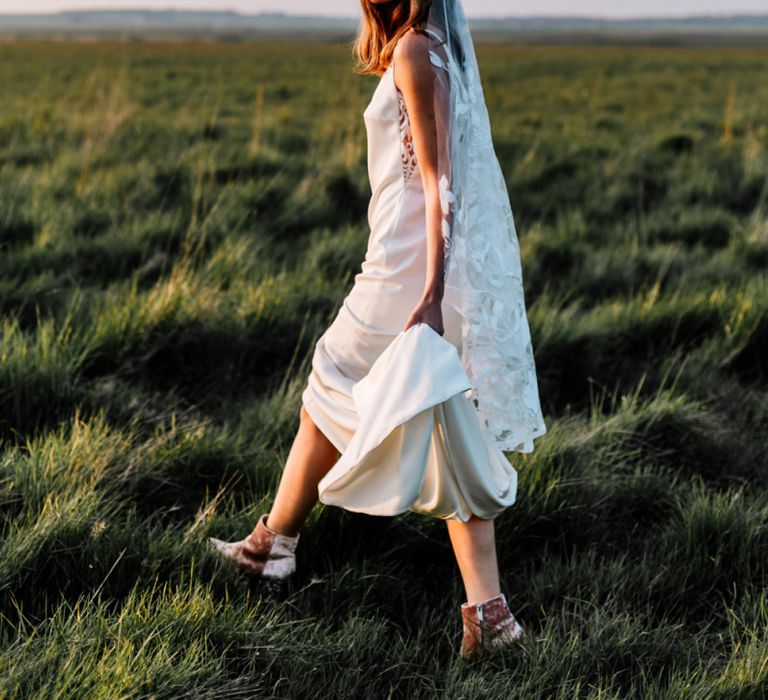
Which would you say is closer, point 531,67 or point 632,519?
point 632,519

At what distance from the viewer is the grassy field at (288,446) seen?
187cm

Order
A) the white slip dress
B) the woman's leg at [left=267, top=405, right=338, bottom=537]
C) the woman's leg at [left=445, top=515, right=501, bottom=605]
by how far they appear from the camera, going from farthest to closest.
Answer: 1. the woman's leg at [left=267, top=405, right=338, bottom=537]
2. the woman's leg at [left=445, top=515, right=501, bottom=605]
3. the white slip dress

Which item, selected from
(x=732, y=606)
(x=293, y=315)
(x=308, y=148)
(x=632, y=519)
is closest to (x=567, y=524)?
(x=632, y=519)

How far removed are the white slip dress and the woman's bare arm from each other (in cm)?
5

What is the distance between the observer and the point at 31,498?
229 cm

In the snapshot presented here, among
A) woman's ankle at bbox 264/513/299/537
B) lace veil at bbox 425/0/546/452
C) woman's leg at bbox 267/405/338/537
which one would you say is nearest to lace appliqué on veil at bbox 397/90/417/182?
Result: lace veil at bbox 425/0/546/452

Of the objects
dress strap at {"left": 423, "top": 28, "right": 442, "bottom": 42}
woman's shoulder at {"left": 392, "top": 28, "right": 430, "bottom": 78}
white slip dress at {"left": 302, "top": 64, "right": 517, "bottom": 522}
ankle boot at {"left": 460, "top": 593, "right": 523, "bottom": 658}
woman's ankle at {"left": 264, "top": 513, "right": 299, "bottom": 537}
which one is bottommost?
ankle boot at {"left": 460, "top": 593, "right": 523, "bottom": 658}

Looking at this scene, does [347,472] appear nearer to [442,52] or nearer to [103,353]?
[442,52]

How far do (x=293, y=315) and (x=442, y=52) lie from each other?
2020 millimetres

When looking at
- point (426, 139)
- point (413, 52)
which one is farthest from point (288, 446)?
point (413, 52)

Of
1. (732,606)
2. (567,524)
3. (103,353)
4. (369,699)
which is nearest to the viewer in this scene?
(369,699)

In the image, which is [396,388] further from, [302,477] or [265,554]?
[265,554]

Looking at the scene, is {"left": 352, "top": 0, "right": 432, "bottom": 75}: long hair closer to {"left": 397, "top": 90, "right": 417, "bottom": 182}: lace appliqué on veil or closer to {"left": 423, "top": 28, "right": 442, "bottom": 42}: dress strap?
{"left": 423, "top": 28, "right": 442, "bottom": 42}: dress strap

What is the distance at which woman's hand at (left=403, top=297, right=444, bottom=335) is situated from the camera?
6.09ft
